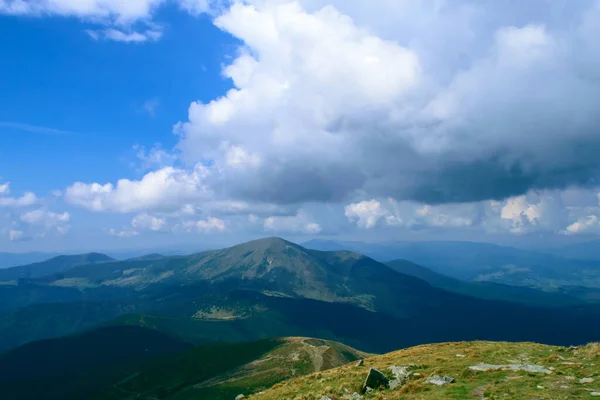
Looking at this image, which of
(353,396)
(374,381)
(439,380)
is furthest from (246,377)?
(439,380)

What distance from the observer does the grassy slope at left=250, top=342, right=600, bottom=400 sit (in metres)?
28.3

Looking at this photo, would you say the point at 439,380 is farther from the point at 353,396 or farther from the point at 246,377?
the point at 246,377

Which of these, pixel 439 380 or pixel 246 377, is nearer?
pixel 439 380

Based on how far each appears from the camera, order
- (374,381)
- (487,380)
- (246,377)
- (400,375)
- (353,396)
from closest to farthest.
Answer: (487,380) < (353,396) < (374,381) < (400,375) < (246,377)

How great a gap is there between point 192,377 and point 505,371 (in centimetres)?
18977

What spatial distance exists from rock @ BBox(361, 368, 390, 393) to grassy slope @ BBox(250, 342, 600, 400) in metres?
1.27

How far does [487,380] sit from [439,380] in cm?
399

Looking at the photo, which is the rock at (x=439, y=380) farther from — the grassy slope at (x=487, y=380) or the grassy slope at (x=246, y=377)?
the grassy slope at (x=246, y=377)

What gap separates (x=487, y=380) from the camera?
1286 inches

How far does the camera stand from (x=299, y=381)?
46.9 metres

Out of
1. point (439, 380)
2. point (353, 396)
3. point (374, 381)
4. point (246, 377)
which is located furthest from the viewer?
point (246, 377)

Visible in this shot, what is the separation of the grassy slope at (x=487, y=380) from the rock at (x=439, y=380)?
25.3 inches

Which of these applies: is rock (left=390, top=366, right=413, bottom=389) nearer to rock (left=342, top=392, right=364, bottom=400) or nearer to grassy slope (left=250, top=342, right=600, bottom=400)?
grassy slope (left=250, top=342, right=600, bottom=400)

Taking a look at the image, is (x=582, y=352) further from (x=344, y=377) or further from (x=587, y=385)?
(x=344, y=377)
